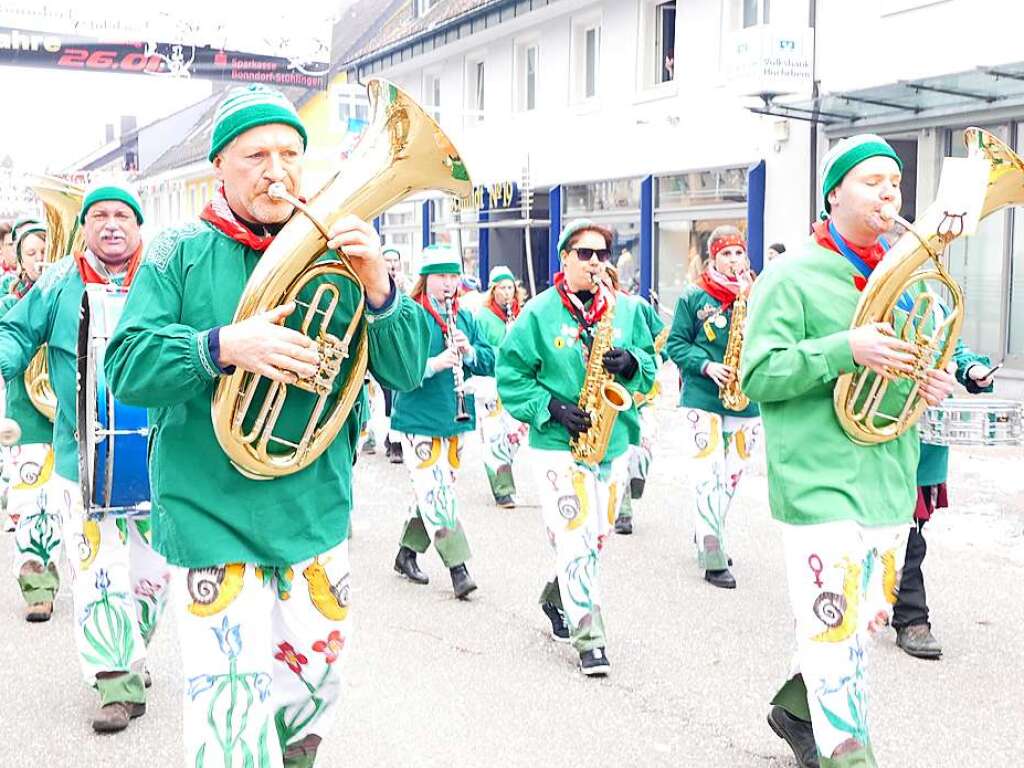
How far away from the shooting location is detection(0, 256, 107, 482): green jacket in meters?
4.77

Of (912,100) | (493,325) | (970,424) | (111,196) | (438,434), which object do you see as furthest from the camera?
(912,100)

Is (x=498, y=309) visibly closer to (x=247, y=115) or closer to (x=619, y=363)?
(x=619, y=363)

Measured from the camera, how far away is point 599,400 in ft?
16.3

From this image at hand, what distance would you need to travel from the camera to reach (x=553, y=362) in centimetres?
514

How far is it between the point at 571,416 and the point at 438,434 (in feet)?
5.94

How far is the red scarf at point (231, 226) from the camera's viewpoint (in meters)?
3.02

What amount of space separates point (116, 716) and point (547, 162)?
58.3 feet

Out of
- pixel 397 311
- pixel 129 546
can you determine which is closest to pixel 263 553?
pixel 397 311

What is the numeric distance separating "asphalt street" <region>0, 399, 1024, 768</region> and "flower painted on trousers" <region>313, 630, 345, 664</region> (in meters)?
1.11

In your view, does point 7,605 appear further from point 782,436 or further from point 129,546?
point 782,436

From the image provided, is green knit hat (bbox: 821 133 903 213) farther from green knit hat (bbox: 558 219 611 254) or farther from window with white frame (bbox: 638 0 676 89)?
window with white frame (bbox: 638 0 676 89)

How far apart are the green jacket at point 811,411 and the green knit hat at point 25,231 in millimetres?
5285

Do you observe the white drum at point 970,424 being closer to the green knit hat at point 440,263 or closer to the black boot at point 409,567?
the black boot at point 409,567

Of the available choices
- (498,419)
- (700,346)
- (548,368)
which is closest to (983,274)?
(498,419)
